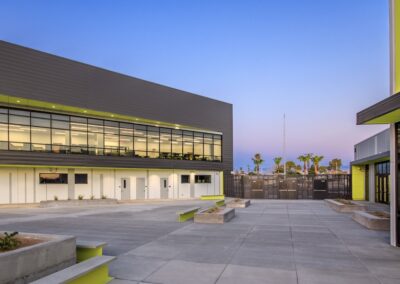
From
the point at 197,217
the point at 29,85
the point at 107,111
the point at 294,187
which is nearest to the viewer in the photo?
the point at 197,217

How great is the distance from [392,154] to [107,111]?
25.7 m

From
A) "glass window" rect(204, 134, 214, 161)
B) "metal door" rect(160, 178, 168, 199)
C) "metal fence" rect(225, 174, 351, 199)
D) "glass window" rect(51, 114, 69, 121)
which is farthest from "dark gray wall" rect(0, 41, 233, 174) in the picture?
"metal fence" rect(225, 174, 351, 199)

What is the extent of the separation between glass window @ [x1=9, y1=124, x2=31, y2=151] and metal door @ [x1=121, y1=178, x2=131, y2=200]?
9.94 m

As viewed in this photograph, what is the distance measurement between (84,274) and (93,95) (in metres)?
26.2

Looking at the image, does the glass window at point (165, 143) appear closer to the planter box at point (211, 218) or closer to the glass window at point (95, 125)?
the glass window at point (95, 125)

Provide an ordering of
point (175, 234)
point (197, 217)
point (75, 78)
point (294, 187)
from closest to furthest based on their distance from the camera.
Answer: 1. point (175, 234)
2. point (197, 217)
3. point (75, 78)
4. point (294, 187)

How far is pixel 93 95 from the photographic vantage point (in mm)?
30609

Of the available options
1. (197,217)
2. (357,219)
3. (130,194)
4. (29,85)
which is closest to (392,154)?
(357,219)

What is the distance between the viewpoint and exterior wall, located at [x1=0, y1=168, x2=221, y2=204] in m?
27.8

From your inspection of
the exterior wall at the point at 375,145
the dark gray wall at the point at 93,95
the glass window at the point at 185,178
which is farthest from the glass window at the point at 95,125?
the exterior wall at the point at 375,145

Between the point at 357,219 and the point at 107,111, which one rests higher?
the point at 107,111

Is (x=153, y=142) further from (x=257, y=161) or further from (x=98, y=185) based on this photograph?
(x=257, y=161)

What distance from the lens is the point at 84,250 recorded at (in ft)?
26.6

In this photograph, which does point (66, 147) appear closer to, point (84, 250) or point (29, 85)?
point (29, 85)
